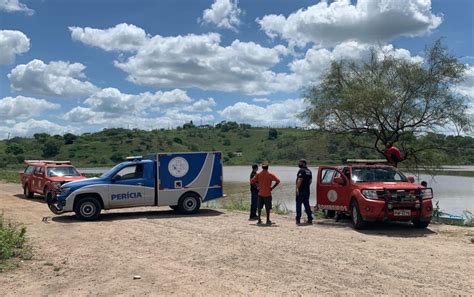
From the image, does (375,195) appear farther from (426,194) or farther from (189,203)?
(189,203)

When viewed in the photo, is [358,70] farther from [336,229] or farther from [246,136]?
[246,136]

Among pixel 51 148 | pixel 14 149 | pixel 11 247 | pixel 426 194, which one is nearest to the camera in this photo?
pixel 11 247

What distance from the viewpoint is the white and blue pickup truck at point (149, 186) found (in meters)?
15.5

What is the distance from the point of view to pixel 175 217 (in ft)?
52.8

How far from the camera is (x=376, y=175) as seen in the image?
14195mm

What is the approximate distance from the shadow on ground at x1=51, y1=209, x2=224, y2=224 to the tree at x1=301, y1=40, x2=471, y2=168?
578 centimetres

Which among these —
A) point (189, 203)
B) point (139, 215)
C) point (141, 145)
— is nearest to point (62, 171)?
point (139, 215)

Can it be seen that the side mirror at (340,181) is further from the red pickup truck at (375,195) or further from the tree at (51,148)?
the tree at (51,148)

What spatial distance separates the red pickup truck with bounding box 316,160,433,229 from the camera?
12773 mm

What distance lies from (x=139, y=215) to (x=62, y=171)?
6899 millimetres

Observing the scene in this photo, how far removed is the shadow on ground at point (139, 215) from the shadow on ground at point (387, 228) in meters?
4.09

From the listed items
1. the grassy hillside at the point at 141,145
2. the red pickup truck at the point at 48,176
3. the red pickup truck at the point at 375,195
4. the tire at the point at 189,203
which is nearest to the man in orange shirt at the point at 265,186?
the red pickup truck at the point at 375,195

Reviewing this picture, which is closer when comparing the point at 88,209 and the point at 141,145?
the point at 88,209

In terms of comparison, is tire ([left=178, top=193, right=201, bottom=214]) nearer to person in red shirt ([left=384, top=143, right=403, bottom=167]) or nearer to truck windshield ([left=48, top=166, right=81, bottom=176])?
person in red shirt ([left=384, top=143, right=403, bottom=167])
